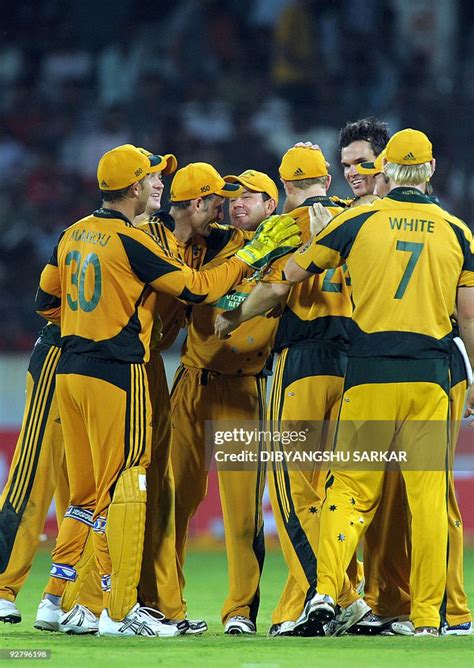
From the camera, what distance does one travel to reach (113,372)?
5891mm

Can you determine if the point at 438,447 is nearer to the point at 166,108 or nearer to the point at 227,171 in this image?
the point at 227,171

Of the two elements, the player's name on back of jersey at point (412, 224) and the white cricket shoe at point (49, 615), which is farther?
the white cricket shoe at point (49, 615)

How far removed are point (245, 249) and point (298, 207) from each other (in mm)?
460

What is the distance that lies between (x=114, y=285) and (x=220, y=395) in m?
0.95

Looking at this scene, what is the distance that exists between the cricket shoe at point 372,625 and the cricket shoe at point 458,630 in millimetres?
382

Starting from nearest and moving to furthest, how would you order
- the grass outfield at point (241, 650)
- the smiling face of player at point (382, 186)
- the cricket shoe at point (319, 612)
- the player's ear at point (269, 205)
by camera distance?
the grass outfield at point (241, 650) → the cricket shoe at point (319, 612) → the smiling face of player at point (382, 186) → the player's ear at point (269, 205)

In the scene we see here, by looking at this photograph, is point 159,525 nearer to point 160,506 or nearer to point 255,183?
point 160,506

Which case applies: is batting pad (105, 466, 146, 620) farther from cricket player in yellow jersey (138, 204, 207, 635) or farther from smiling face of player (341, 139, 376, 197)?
smiling face of player (341, 139, 376, 197)

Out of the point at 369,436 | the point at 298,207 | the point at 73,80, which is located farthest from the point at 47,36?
the point at 369,436

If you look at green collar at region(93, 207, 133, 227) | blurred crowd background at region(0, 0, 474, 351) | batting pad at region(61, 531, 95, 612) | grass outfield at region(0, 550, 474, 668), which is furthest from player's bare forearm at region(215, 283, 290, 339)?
blurred crowd background at region(0, 0, 474, 351)

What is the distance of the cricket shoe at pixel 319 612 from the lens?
550cm

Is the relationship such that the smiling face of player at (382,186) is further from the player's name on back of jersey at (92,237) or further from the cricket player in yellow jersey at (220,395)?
the player's name on back of jersey at (92,237)

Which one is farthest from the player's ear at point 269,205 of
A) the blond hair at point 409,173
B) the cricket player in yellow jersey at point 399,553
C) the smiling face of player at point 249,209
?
the blond hair at point 409,173

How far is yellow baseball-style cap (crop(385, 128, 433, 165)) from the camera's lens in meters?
5.77
